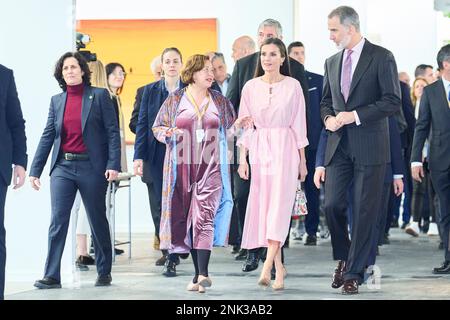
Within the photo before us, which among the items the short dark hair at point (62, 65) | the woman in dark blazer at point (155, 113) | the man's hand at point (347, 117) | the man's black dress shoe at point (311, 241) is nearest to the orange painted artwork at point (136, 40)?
the man's black dress shoe at point (311, 241)

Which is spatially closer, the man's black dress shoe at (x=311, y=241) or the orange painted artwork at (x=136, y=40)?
the man's black dress shoe at (x=311, y=241)

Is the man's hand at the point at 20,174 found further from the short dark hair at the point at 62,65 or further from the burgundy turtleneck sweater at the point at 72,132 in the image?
the short dark hair at the point at 62,65

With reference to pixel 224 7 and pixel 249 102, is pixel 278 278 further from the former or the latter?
pixel 224 7

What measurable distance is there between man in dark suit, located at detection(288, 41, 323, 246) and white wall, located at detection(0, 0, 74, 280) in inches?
109

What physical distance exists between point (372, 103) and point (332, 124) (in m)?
0.29

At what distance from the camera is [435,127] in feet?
27.8

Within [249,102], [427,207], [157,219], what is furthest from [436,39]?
[249,102]

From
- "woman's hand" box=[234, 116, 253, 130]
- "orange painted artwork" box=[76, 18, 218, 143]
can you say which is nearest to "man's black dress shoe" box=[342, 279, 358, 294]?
"woman's hand" box=[234, 116, 253, 130]

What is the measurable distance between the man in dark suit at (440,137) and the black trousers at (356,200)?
146cm

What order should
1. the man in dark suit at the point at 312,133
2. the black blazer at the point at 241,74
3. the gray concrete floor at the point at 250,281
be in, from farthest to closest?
the man in dark suit at the point at 312,133, the black blazer at the point at 241,74, the gray concrete floor at the point at 250,281

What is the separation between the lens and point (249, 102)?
295 inches

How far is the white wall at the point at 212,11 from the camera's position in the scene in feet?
41.0

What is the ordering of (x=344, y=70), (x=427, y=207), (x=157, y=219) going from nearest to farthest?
(x=344, y=70) → (x=157, y=219) → (x=427, y=207)

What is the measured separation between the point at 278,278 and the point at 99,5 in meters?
6.40
